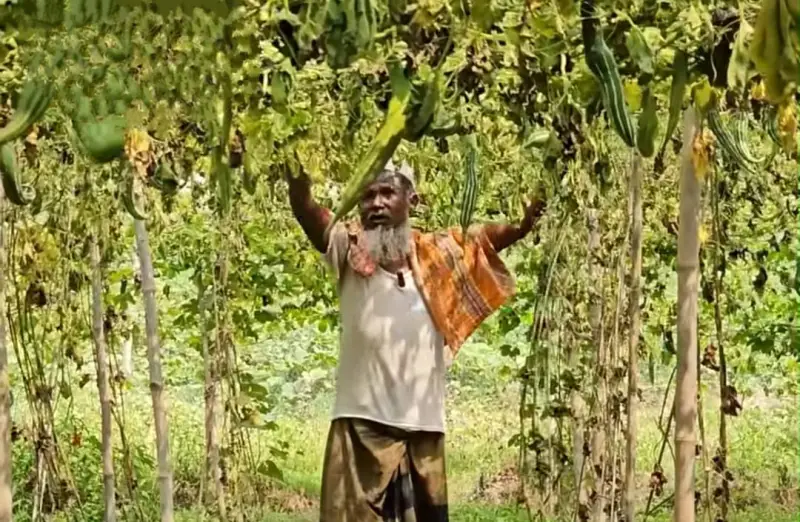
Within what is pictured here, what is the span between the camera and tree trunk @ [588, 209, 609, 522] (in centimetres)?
285

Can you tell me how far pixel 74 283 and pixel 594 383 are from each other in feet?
3.83

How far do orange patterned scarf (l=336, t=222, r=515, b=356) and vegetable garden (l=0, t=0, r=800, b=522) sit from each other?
0.13 metres

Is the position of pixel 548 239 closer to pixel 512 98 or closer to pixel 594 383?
pixel 594 383

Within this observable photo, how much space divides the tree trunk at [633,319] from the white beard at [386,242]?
436mm

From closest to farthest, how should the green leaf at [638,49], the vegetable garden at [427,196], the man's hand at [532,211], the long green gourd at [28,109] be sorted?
the long green gourd at [28,109]
the vegetable garden at [427,196]
the green leaf at [638,49]
the man's hand at [532,211]

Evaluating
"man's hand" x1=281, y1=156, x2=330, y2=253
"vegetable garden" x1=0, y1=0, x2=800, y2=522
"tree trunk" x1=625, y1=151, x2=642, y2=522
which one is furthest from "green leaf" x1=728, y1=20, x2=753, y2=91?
"tree trunk" x1=625, y1=151, x2=642, y2=522

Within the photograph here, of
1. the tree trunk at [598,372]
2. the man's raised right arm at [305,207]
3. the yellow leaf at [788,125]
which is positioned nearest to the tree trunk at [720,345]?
the tree trunk at [598,372]

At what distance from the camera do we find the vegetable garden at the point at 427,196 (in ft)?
3.33

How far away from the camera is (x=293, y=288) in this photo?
161 inches

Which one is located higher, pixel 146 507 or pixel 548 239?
pixel 548 239

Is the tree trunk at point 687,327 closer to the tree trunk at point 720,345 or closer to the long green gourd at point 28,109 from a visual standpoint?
the tree trunk at point 720,345

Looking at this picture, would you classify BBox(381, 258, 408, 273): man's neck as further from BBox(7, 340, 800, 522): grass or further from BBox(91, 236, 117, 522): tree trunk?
BBox(7, 340, 800, 522): grass

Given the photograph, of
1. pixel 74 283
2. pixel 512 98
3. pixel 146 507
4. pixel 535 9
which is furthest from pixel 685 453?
pixel 146 507

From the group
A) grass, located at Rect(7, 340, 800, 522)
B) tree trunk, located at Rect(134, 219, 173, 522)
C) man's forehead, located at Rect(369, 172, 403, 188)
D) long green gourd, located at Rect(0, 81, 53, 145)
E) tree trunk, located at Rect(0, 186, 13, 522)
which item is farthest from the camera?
grass, located at Rect(7, 340, 800, 522)
